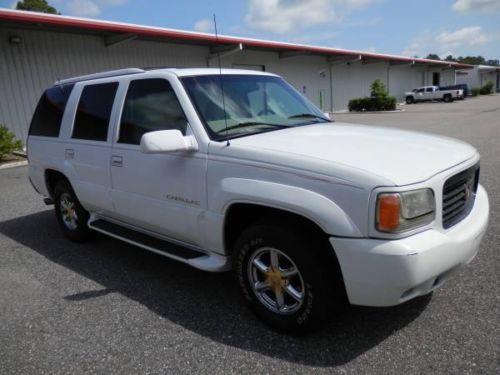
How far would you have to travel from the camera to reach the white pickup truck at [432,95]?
144ft

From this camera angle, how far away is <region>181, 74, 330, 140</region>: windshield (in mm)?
3449

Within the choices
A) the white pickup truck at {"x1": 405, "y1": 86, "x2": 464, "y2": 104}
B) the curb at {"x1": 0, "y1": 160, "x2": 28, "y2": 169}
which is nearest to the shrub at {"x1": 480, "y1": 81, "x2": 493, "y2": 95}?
the white pickup truck at {"x1": 405, "y1": 86, "x2": 464, "y2": 104}

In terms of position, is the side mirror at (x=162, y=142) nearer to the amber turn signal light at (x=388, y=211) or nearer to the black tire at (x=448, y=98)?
the amber turn signal light at (x=388, y=211)

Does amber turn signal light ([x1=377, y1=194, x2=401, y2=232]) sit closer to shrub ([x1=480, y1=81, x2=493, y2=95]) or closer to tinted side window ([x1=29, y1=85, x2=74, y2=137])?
tinted side window ([x1=29, y1=85, x2=74, y2=137])

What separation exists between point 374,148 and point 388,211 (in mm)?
662

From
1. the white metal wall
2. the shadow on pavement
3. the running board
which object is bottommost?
the shadow on pavement

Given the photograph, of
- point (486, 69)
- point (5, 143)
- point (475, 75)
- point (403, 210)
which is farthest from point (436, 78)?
point (403, 210)

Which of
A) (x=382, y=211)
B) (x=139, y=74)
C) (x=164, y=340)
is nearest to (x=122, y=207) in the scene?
(x=139, y=74)

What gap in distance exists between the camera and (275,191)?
2.78 metres

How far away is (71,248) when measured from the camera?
516cm

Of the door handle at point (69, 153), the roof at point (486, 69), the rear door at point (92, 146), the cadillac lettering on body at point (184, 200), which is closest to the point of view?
the cadillac lettering on body at point (184, 200)

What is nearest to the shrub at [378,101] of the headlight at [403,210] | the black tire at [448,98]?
the black tire at [448,98]

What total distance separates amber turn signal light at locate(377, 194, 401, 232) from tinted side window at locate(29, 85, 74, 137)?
13.3ft

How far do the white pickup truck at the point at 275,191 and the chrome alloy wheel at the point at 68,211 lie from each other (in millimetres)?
644
